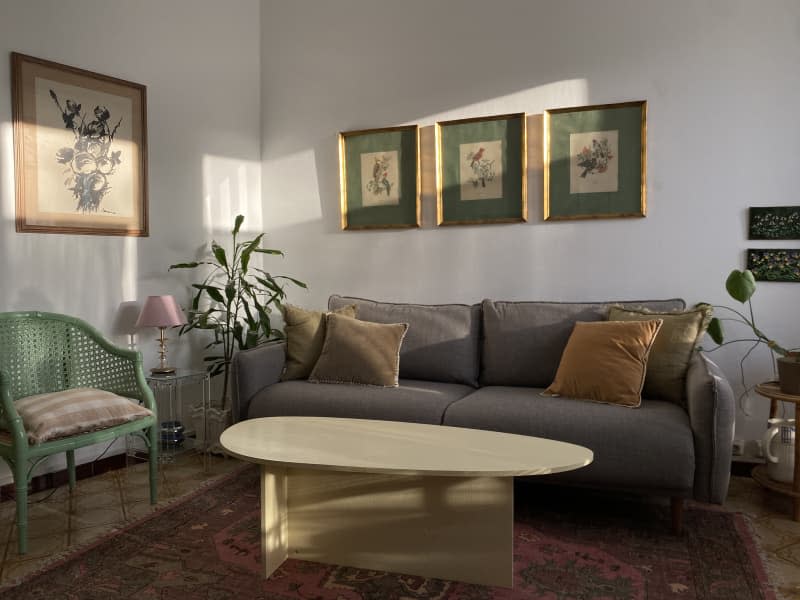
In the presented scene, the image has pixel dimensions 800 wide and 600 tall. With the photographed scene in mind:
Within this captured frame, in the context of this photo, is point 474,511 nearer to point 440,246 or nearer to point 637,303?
point 637,303

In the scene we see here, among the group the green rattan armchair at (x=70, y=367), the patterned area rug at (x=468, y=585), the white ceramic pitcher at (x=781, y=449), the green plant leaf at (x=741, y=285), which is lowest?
the patterned area rug at (x=468, y=585)

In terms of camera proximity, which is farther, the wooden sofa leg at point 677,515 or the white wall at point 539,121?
the white wall at point 539,121

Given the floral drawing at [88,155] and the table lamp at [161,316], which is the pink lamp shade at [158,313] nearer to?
the table lamp at [161,316]

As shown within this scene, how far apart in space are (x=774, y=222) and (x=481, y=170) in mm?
1596

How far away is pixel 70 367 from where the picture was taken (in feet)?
10.5

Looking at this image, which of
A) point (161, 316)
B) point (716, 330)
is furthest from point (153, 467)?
point (716, 330)

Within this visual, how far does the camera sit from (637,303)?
11.2 feet

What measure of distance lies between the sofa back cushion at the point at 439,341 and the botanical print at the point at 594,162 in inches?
36.4

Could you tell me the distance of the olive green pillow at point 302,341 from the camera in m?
3.61

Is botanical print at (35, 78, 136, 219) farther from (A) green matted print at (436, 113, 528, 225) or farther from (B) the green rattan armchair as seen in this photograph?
(A) green matted print at (436, 113, 528, 225)

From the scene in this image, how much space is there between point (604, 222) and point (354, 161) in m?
1.64

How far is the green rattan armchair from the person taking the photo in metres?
2.95

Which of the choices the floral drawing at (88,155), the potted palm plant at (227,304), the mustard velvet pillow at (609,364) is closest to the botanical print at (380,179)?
the potted palm plant at (227,304)

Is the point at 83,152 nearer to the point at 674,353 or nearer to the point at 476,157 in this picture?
the point at 476,157
